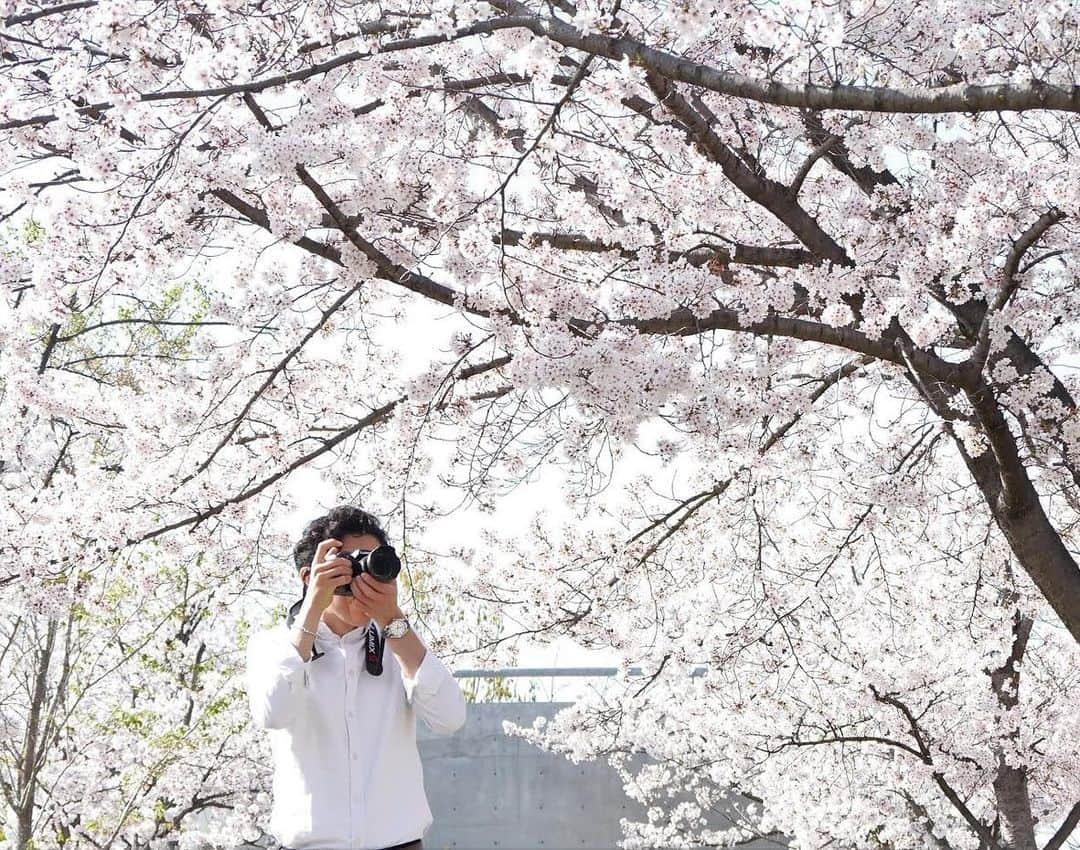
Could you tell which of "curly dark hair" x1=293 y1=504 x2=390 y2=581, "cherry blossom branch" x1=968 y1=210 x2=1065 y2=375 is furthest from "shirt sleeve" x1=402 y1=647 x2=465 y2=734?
A: "cherry blossom branch" x1=968 y1=210 x2=1065 y2=375

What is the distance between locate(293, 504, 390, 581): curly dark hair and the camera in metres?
2.17

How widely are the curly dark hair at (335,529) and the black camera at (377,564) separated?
71 mm

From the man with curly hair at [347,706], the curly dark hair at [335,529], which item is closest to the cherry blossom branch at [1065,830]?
the man with curly hair at [347,706]

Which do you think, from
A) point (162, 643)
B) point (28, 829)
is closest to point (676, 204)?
point (28, 829)

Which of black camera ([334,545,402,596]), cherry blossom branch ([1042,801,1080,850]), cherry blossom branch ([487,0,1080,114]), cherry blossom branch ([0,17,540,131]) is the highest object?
cherry blossom branch ([0,17,540,131])

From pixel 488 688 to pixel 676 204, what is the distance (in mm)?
8151

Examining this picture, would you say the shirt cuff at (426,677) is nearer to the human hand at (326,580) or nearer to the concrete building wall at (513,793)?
the human hand at (326,580)

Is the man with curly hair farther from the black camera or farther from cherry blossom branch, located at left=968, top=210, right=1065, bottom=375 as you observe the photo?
cherry blossom branch, located at left=968, top=210, right=1065, bottom=375

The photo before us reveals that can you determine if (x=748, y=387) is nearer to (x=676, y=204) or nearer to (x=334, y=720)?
(x=676, y=204)

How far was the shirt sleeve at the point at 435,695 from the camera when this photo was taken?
206 centimetres

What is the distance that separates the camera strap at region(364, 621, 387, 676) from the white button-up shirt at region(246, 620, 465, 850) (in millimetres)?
12

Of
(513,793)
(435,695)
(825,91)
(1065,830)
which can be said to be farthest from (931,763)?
(513,793)

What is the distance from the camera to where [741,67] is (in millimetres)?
3367

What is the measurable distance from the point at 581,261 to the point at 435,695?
201 cm
